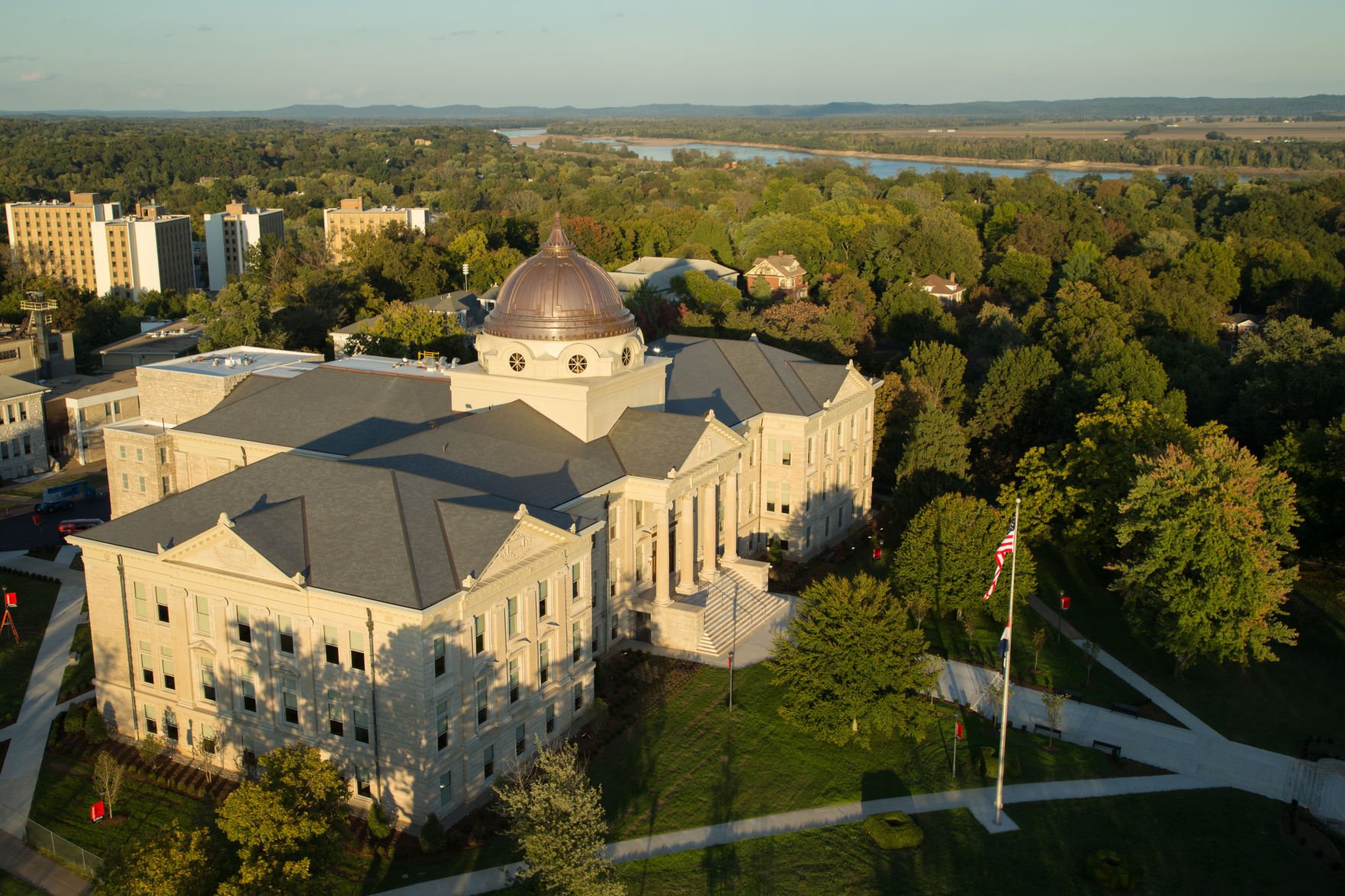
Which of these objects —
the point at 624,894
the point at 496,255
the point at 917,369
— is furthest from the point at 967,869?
the point at 496,255

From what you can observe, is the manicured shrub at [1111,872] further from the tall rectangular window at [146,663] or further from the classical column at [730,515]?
the tall rectangular window at [146,663]

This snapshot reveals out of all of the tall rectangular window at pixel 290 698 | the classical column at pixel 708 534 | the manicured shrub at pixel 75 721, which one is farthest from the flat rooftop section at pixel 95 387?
the tall rectangular window at pixel 290 698

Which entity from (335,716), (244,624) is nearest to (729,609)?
(335,716)

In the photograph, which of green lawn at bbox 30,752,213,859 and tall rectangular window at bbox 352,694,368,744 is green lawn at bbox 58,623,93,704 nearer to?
green lawn at bbox 30,752,213,859

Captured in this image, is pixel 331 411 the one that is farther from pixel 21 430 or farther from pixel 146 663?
pixel 21 430

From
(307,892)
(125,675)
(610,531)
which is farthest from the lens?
(610,531)

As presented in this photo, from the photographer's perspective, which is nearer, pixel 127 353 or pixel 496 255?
pixel 127 353

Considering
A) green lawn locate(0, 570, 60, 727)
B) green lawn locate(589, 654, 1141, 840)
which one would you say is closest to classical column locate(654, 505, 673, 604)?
green lawn locate(589, 654, 1141, 840)

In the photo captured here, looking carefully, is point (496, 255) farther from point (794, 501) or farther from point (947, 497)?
point (947, 497)

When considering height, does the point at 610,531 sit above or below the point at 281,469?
below
